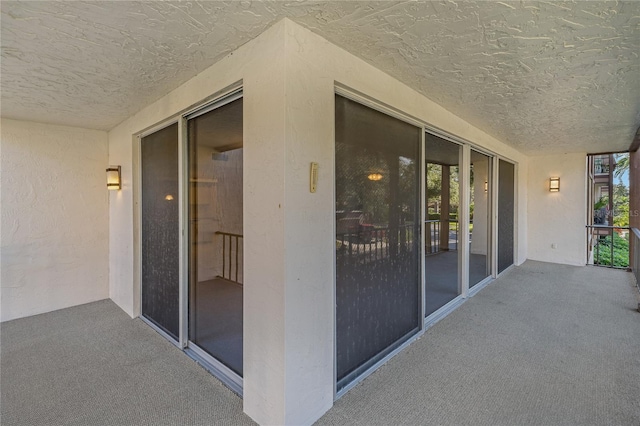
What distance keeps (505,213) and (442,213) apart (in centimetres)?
133

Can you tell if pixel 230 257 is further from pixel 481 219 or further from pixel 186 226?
pixel 481 219

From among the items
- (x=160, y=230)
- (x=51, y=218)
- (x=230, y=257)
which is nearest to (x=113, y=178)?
(x=51, y=218)

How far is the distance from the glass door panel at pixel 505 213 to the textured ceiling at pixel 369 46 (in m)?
2.22

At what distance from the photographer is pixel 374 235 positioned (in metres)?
2.34

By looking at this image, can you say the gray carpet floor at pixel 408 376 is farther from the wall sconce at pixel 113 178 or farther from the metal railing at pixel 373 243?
the wall sconce at pixel 113 178

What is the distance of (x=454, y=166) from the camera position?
4.00 metres

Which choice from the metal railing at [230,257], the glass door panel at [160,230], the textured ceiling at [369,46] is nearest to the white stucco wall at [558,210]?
the textured ceiling at [369,46]

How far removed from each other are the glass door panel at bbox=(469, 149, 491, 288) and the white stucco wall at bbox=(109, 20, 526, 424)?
10.8 ft

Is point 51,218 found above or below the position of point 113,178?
below

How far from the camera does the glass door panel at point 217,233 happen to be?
2.15 m

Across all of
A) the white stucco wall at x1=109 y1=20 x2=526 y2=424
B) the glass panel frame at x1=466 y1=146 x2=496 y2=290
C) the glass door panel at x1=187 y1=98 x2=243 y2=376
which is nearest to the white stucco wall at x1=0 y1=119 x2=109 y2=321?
the glass door panel at x1=187 y1=98 x2=243 y2=376

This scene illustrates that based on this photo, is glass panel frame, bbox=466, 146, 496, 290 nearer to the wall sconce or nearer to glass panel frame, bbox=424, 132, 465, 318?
glass panel frame, bbox=424, 132, 465, 318

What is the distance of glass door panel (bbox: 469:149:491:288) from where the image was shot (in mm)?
4555

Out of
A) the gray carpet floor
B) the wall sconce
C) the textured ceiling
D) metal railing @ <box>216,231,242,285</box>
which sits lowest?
the gray carpet floor
